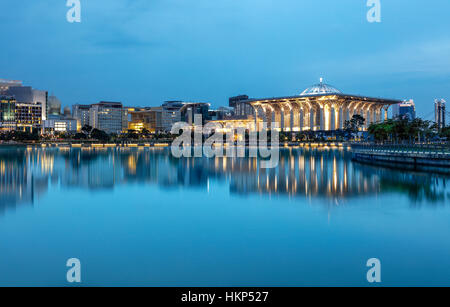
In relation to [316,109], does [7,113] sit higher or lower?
higher

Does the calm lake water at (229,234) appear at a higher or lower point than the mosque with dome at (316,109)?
lower

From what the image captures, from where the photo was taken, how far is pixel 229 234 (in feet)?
38.0

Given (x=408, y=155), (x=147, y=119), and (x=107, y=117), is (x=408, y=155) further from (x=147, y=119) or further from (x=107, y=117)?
(x=147, y=119)

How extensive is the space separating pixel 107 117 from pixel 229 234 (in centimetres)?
15561

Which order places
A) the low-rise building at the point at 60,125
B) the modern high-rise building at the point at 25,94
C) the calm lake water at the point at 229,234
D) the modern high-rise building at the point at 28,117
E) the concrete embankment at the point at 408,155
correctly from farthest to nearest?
the low-rise building at the point at 60,125 → the modern high-rise building at the point at 25,94 → the modern high-rise building at the point at 28,117 → the concrete embankment at the point at 408,155 → the calm lake water at the point at 229,234

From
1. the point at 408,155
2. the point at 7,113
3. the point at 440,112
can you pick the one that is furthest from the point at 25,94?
the point at 408,155

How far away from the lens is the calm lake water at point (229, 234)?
8.14 metres

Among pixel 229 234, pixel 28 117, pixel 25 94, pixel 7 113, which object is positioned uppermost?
pixel 25 94

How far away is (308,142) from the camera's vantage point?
10400 centimetres

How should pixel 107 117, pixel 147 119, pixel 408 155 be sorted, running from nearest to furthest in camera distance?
1. pixel 408 155
2. pixel 107 117
3. pixel 147 119

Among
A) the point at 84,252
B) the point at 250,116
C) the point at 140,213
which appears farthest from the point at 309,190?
the point at 250,116

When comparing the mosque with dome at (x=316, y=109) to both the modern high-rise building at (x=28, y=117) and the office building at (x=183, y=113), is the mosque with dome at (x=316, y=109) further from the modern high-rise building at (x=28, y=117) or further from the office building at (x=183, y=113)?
the modern high-rise building at (x=28, y=117)

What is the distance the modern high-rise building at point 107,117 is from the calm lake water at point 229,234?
465ft

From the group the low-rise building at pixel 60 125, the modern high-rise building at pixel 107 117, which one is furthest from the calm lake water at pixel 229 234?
the low-rise building at pixel 60 125
